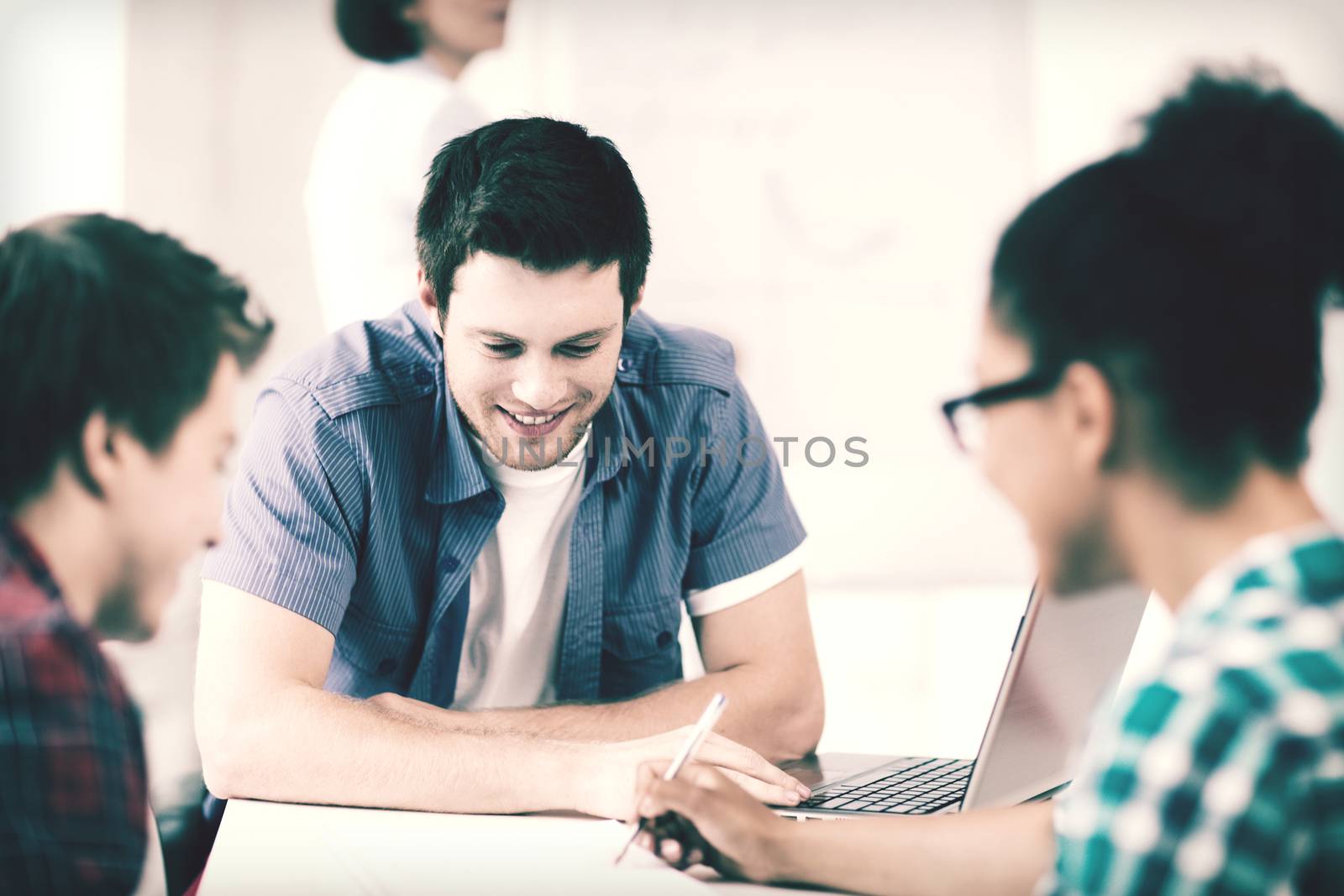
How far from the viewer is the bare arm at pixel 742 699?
1.24 m

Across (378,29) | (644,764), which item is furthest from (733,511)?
(378,29)

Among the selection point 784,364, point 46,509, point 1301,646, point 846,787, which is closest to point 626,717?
point 846,787

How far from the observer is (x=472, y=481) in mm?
1374

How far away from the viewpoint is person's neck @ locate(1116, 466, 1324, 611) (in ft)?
2.35

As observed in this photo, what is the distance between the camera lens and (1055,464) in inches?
30.8

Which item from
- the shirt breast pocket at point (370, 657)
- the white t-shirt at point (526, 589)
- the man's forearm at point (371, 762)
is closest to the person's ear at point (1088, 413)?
the man's forearm at point (371, 762)

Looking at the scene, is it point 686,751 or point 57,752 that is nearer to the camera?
point 57,752

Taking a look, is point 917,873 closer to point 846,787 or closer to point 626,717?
point 846,787

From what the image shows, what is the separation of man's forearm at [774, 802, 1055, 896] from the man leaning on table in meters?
0.19

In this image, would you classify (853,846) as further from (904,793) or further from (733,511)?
(733,511)

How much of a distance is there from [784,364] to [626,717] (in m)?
1.96

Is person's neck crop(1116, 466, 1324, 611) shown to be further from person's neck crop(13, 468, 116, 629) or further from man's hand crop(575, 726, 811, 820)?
person's neck crop(13, 468, 116, 629)

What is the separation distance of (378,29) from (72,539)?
2.07m

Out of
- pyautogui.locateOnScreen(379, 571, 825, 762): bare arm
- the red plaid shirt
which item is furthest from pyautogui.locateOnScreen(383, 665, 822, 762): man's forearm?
the red plaid shirt
